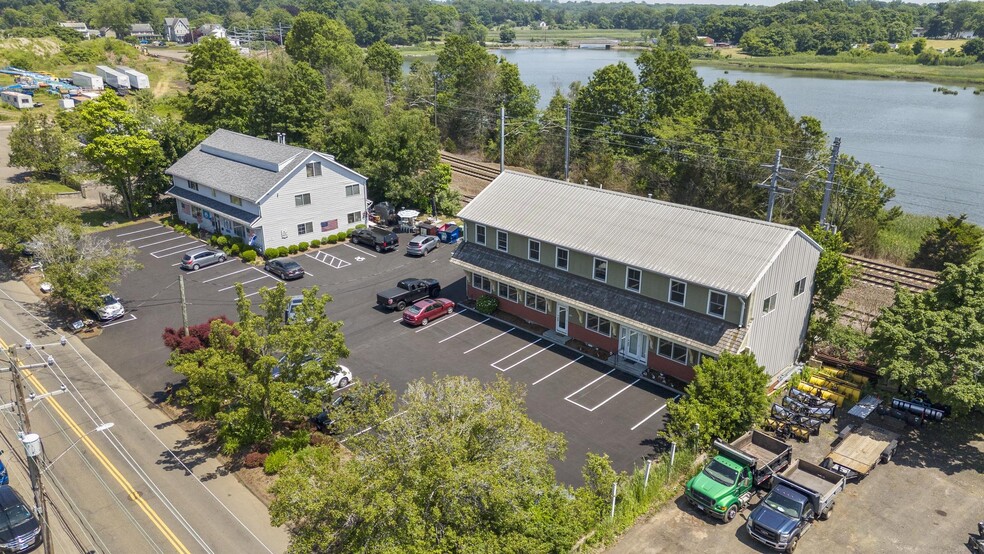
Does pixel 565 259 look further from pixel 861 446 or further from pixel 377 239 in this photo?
pixel 377 239

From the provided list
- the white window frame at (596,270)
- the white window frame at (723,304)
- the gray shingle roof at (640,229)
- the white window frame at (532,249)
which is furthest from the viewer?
the white window frame at (532,249)

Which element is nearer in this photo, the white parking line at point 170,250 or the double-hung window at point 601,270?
the double-hung window at point 601,270

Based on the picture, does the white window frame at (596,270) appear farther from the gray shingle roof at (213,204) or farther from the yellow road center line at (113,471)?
the gray shingle roof at (213,204)

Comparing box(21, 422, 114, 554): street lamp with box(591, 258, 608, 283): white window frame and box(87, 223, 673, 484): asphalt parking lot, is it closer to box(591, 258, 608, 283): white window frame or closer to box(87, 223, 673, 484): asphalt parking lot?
box(87, 223, 673, 484): asphalt parking lot

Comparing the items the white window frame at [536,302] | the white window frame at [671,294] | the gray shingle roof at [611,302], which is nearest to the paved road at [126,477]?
the gray shingle roof at [611,302]

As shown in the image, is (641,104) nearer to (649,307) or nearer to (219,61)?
(649,307)

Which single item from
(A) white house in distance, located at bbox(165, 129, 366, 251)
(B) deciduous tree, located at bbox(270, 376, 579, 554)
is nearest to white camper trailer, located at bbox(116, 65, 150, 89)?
(A) white house in distance, located at bbox(165, 129, 366, 251)

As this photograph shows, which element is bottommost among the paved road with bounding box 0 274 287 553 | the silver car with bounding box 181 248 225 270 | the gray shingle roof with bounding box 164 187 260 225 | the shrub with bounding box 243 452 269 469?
the paved road with bounding box 0 274 287 553
